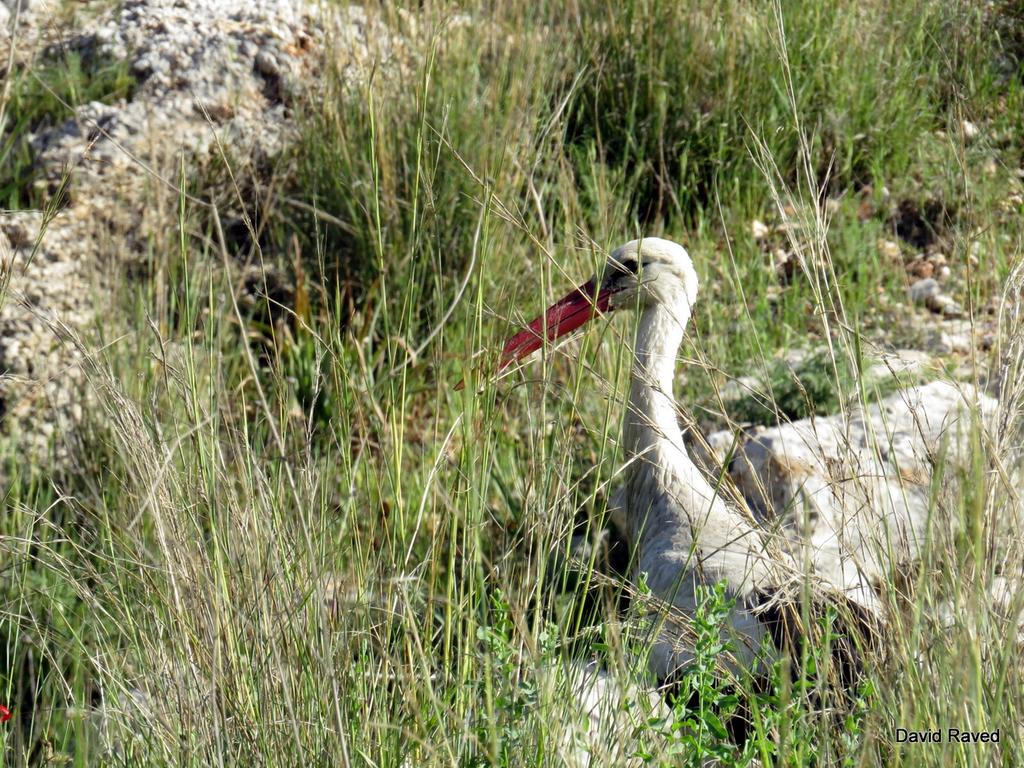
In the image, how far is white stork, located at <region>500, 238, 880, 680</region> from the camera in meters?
2.65

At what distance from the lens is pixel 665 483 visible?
3133 millimetres

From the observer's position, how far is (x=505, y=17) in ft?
16.7

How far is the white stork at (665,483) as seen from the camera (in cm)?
265

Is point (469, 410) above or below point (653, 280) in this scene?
above

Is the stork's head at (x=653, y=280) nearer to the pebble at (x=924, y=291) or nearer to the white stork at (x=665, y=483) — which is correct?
the white stork at (x=665, y=483)

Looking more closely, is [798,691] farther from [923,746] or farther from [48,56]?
[48,56]

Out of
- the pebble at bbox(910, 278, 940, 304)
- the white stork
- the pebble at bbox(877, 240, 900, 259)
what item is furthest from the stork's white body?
the pebble at bbox(877, 240, 900, 259)

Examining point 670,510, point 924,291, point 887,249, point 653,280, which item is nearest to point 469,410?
point 670,510

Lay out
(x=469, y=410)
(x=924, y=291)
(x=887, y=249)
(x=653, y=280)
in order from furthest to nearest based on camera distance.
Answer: (x=887, y=249) → (x=924, y=291) → (x=653, y=280) → (x=469, y=410)

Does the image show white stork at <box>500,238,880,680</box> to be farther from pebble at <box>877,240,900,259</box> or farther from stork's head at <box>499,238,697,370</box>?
pebble at <box>877,240,900,259</box>

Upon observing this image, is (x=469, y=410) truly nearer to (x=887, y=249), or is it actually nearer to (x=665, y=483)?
(x=665, y=483)

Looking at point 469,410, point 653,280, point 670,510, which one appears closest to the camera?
point 469,410

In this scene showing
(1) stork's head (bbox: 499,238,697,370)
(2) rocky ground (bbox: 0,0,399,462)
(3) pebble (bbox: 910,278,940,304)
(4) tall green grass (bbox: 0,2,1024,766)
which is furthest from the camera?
(3) pebble (bbox: 910,278,940,304)

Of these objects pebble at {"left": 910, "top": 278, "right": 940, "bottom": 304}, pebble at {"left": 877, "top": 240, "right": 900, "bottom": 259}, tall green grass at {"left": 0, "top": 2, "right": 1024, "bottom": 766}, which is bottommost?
pebble at {"left": 910, "top": 278, "right": 940, "bottom": 304}
